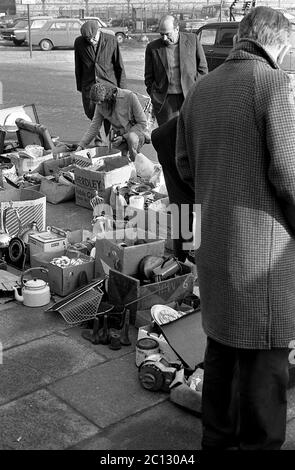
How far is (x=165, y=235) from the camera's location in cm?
524

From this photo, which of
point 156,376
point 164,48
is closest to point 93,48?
point 164,48

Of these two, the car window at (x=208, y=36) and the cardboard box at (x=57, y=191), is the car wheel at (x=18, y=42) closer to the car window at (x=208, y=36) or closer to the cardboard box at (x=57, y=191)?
the car window at (x=208, y=36)

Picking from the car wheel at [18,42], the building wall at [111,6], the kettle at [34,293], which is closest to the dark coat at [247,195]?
the kettle at [34,293]

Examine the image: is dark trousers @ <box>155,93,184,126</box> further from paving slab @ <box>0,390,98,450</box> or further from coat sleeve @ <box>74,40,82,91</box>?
Result: paving slab @ <box>0,390,98,450</box>

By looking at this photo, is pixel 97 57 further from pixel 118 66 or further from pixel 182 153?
pixel 182 153

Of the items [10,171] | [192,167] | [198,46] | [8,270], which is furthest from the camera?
[198,46]

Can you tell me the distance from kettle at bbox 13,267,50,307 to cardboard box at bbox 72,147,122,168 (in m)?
2.25

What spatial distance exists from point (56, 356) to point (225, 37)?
41.3ft

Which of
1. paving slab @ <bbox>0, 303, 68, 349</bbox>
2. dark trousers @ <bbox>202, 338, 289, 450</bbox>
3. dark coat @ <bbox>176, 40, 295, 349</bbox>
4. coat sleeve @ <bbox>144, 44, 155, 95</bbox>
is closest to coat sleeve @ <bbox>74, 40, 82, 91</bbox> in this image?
coat sleeve @ <bbox>144, 44, 155, 95</bbox>

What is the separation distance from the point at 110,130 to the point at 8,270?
2585 millimetres

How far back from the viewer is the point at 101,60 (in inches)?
316

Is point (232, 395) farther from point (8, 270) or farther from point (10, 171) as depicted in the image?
point (10, 171)

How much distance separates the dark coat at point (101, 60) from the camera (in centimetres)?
803
